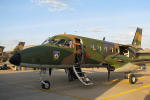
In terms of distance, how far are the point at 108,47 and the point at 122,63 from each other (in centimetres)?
225

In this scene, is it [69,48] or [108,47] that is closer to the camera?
[69,48]

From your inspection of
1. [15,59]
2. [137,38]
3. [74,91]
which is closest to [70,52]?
[74,91]

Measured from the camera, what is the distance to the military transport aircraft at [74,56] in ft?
31.6

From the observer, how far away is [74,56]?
11969mm

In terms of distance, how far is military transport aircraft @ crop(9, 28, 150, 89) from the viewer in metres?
9.62

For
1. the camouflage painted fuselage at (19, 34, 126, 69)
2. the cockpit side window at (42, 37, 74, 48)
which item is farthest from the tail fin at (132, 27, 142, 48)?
the cockpit side window at (42, 37, 74, 48)

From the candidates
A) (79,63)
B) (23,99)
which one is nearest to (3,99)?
(23,99)

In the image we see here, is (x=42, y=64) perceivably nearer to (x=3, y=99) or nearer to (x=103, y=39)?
(x=3, y=99)

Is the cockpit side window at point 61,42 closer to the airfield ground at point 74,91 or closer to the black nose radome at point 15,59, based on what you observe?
the black nose radome at point 15,59

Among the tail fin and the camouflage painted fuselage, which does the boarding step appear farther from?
the tail fin

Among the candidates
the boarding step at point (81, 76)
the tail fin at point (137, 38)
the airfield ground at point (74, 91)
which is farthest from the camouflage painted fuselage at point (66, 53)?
the tail fin at point (137, 38)

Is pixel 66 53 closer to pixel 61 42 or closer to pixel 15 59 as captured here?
pixel 61 42

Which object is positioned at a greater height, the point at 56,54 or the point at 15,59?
the point at 56,54

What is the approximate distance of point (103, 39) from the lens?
15953mm
